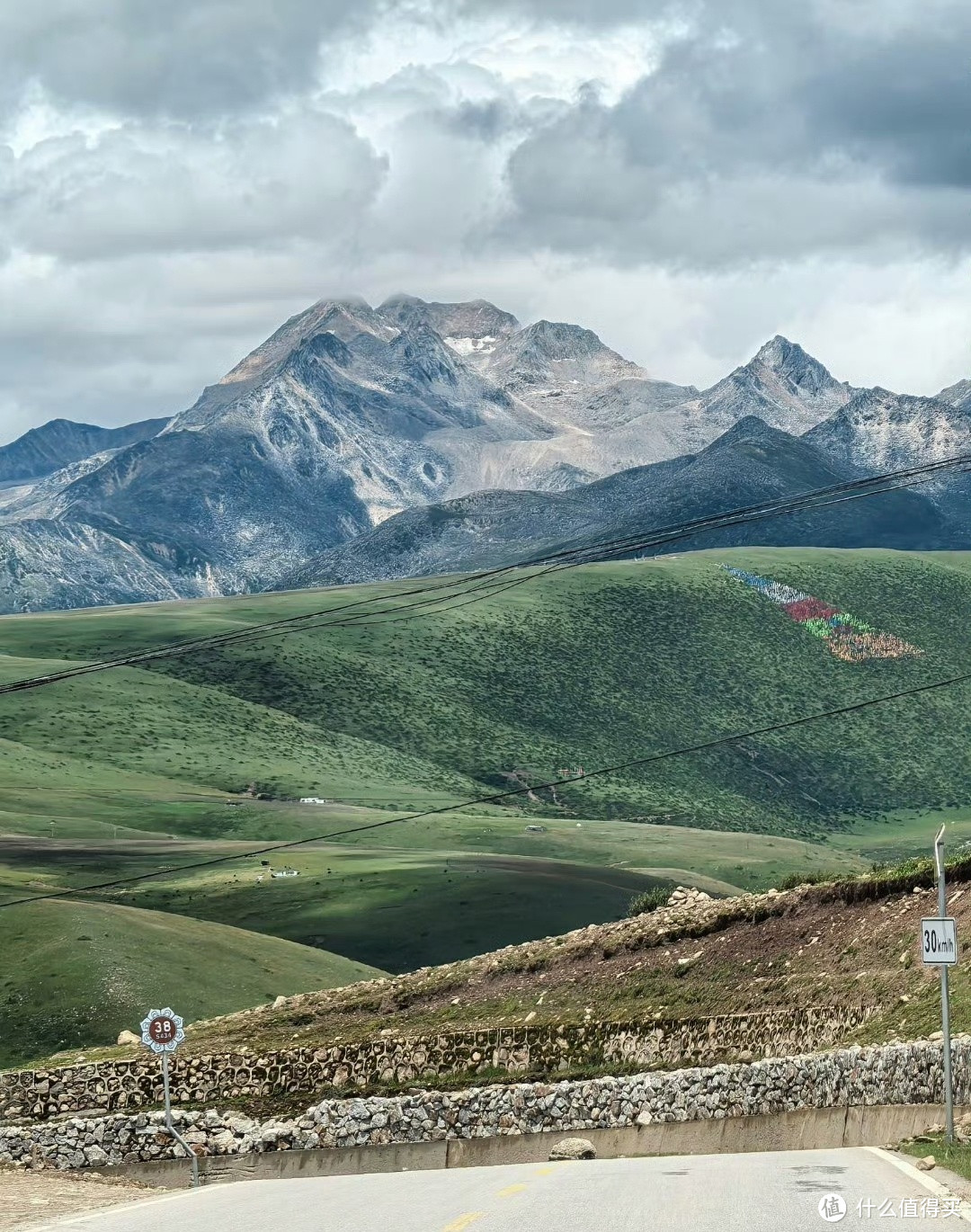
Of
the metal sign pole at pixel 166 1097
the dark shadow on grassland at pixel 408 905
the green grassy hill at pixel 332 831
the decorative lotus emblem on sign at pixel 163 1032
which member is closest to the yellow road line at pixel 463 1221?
the decorative lotus emblem on sign at pixel 163 1032

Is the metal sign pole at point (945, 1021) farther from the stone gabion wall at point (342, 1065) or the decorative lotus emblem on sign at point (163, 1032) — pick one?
the decorative lotus emblem on sign at point (163, 1032)

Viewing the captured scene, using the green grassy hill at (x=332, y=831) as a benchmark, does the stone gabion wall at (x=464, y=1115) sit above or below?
below

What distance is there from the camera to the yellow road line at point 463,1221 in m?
17.2

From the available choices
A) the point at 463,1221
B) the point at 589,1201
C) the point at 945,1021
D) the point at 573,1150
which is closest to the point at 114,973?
the point at 573,1150

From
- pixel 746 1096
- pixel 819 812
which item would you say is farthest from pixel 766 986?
pixel 819 812

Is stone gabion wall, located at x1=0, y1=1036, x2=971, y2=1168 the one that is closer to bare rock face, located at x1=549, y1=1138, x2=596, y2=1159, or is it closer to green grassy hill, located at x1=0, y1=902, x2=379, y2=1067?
bare rock face, located at x1=549, y1=1138, x2=596, y2=1159

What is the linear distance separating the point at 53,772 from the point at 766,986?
13575 cm

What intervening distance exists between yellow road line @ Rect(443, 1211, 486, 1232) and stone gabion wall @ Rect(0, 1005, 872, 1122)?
17.4 metres

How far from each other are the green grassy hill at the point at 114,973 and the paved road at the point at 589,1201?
28.5 meters

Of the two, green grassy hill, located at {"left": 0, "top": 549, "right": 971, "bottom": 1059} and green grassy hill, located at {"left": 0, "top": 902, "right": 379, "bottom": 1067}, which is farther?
green grassy hill, located at {"left": 0, "top": 549, "right": 971, "bottom": 1059}

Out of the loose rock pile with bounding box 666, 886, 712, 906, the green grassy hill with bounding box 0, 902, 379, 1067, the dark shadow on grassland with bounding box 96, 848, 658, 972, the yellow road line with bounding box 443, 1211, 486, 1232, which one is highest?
the dark shadow on grassland with bounding box 96, 848, 658, 972

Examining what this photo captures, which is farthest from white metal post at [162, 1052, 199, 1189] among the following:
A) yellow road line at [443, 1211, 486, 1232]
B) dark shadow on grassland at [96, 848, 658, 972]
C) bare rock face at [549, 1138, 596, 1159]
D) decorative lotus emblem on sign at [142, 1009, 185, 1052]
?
dark shadow on grassland at [96, 848, 658, 972]

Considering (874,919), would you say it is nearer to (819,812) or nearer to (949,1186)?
(949,1186)

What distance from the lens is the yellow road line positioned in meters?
17.2
